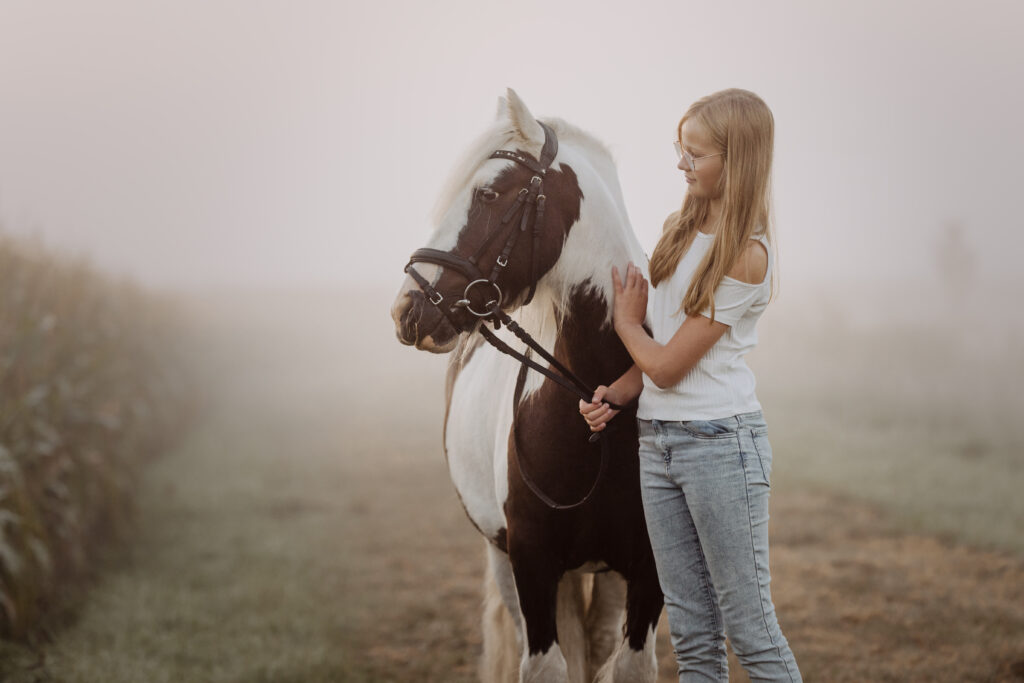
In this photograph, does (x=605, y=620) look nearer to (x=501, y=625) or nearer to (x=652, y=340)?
(x=501, y=625)

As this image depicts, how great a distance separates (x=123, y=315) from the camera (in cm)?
924

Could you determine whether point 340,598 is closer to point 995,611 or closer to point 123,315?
point 995,611

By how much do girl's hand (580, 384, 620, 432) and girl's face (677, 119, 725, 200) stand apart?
0.62 metres

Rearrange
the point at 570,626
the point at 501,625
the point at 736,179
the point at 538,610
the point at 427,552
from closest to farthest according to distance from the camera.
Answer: the point at 736,179 → the point at 538,610 → the point at 570,626 → the point at 501,625 → the point at 427,552

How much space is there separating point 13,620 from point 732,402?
Answer: 4.25m

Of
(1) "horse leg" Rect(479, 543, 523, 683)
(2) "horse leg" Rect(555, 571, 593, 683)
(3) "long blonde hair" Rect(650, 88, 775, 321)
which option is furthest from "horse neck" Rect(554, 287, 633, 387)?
(1) "horse leg" Rect(479, 543, 523, 683)

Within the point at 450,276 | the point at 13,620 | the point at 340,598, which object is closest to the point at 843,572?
the point at 340,598

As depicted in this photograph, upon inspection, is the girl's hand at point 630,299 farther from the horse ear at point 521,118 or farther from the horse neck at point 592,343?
the horse ear at point 521,118

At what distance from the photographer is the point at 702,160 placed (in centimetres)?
206

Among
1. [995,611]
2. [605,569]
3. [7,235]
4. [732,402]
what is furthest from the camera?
[7,235]

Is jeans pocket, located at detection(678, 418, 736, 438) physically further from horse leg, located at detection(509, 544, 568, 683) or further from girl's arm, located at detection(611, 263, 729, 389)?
horse leg, located at detection(509, 544, 568, 683)

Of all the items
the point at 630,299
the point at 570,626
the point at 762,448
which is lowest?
the point at 570,626

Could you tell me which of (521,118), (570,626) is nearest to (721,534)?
(521,118)

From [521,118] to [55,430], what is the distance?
4603 millimetres
